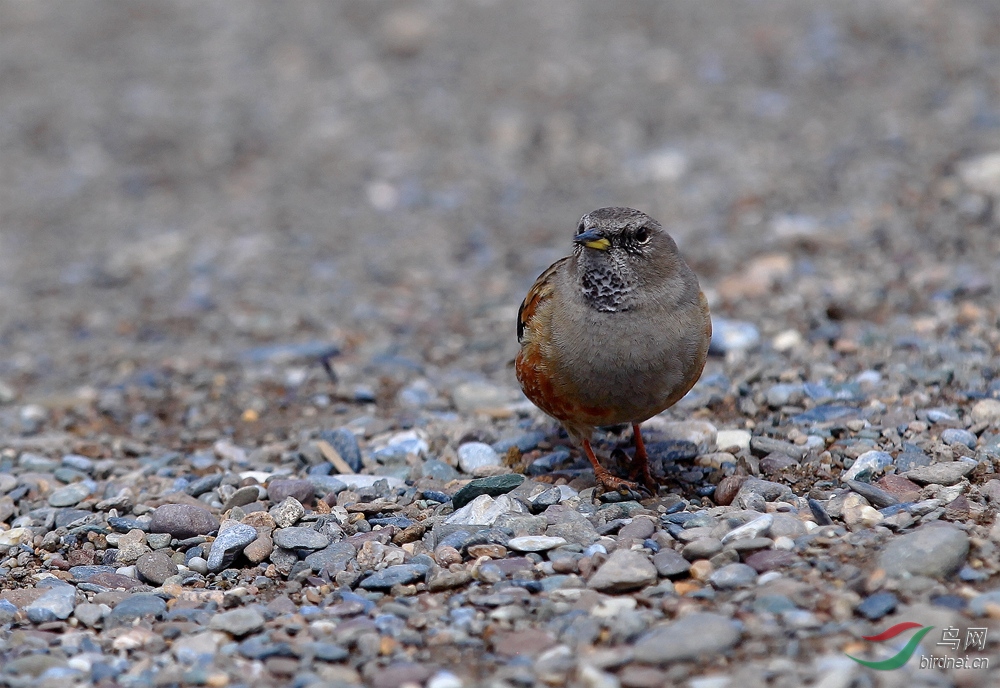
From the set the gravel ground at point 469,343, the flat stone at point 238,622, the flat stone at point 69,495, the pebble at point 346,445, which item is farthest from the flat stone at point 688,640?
the flat stone at point 69,495

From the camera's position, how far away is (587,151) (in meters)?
13.4

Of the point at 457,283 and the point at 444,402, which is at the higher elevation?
the point at 457,283

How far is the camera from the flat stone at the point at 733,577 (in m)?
4.85

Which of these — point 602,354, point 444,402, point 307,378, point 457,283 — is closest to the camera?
→ point 602,354

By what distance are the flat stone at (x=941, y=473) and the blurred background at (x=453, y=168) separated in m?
2.95

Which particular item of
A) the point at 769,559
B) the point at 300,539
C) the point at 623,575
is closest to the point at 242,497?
the point at 300,539

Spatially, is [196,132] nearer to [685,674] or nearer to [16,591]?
[16,591]

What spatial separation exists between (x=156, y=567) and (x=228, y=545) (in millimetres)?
382

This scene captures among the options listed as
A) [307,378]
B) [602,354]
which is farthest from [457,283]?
[602,354]

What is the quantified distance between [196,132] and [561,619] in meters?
11.9

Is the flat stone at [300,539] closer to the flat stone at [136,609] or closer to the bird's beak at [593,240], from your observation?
the flat stone at [136,609]

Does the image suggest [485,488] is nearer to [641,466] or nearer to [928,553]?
[641,466]

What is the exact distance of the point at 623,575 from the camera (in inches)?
194

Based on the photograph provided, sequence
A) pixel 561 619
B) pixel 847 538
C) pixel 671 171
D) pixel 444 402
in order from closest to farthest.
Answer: pixel 561 619, pixel 847 538, pixel 444 402, pixel 671 171
